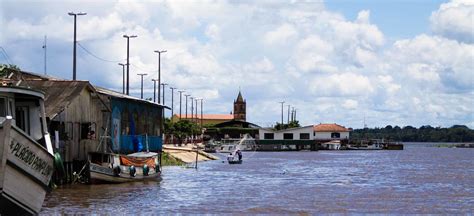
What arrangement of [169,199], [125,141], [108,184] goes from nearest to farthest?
[169,199] < [108,184] < [125,141]

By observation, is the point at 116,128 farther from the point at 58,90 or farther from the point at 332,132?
the point at 332,132

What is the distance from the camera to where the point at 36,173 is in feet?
75.4

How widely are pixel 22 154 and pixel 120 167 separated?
2081 centimetres

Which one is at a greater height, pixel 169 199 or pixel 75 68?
pixel 75 68

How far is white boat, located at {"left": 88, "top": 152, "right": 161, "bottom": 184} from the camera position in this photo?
1588 inches

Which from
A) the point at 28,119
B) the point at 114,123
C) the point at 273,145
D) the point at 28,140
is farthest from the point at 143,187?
the point at 273,145

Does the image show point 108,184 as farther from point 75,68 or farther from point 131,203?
point 75,68

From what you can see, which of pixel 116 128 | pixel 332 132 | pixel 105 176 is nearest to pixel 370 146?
pixel 332 132

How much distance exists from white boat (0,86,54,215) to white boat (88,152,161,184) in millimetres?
14068

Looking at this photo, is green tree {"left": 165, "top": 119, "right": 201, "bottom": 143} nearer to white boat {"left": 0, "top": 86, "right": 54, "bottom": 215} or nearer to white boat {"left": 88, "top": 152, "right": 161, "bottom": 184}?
white boat {"left": 88, "top": 152, "right": 161, "bottom": 184}

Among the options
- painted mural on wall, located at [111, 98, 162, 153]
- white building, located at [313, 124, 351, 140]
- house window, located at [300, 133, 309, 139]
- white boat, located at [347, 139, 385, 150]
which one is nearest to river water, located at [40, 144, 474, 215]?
painted mural on wall, located at [111, 98, 162, 153]

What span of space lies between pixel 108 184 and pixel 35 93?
56.1ft

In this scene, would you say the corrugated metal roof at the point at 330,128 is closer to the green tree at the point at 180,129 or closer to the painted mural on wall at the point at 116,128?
the green tree at the point at 180,129

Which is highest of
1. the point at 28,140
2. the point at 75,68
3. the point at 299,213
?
the point at 75,68
